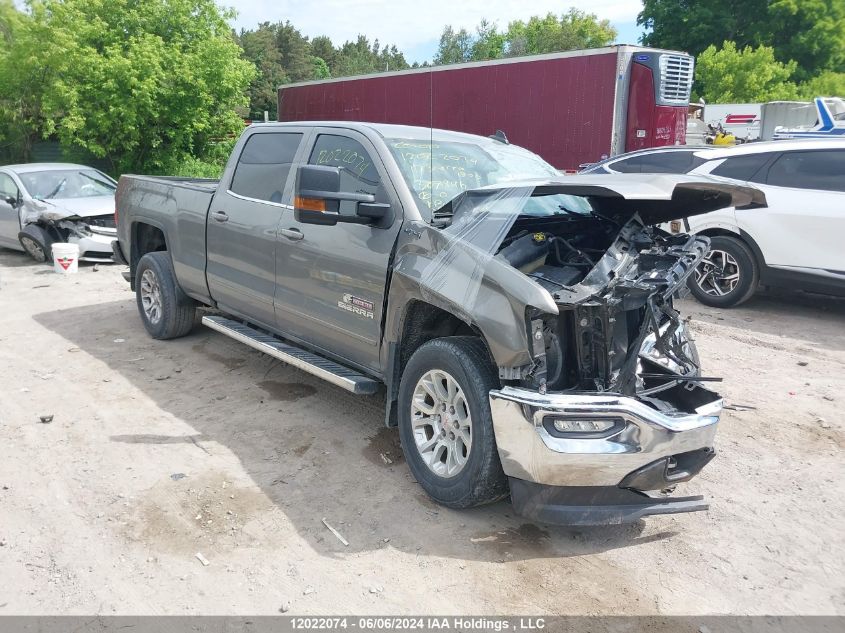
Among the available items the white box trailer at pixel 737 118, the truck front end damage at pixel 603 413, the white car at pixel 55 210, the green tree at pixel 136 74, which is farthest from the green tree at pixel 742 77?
the truck front end damage at pixel 603 413

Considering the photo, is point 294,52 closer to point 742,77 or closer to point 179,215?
point 742,77

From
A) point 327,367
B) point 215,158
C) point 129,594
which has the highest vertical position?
point 215,158

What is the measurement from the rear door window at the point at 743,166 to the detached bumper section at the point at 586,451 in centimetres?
540

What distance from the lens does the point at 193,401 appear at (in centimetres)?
522

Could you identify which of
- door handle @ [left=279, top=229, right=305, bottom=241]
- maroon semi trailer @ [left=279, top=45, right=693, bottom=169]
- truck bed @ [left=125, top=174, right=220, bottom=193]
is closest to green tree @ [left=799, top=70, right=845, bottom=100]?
maroon semi trailer @ [left=279, top=45, right=693, bottom=169]

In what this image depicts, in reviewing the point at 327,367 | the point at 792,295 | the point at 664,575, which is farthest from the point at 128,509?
the point at 792,295

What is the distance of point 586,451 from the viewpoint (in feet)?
10.3

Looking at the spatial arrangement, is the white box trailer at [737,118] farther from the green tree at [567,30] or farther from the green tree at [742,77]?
the green tree at [567,30]

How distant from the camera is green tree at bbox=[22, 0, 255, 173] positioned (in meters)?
15.1

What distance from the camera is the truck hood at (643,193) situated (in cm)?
349

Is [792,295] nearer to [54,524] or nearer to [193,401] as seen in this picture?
[193,401]

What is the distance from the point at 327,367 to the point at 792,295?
6.65 m

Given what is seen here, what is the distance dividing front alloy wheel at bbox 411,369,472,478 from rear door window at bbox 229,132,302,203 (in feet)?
6.66

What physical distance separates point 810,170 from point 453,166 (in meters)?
4.91
